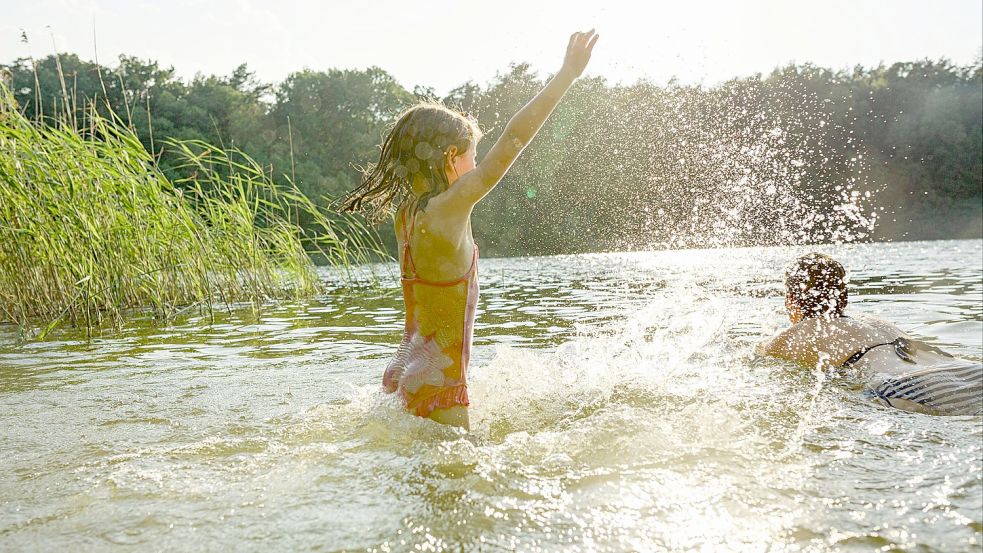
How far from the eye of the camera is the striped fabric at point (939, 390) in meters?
3.09

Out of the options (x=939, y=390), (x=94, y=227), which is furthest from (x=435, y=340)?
(x=94, y=227)

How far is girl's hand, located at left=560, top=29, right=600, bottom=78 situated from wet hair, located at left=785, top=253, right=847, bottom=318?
247 cm

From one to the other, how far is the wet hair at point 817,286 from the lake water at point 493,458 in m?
0.47

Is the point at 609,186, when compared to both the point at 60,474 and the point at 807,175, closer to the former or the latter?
the point at 807,175

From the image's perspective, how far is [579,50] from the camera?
2729 millimetres

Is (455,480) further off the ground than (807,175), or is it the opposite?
(807,175)

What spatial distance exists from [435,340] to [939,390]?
2.16 metres

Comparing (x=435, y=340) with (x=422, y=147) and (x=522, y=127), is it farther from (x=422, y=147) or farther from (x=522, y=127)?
(x=522, y=127)

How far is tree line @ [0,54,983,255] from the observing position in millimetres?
29656

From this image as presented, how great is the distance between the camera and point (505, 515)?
2.04 m

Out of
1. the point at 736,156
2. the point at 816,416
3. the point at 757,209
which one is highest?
the point at 736,156

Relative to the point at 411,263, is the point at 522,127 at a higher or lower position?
higher

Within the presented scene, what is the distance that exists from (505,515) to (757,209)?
23493 millimetres

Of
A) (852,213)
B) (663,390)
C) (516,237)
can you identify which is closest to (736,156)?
(852,213)
